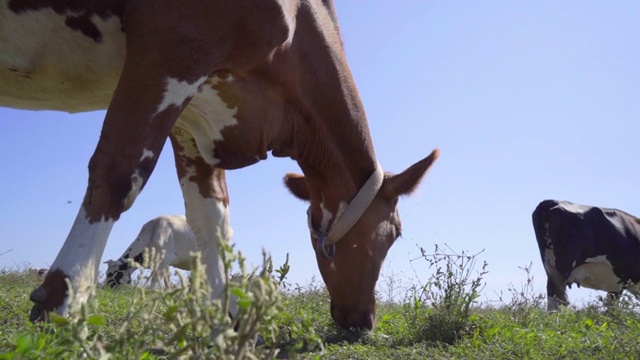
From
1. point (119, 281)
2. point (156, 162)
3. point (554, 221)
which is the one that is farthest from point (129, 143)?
point (554, 221)

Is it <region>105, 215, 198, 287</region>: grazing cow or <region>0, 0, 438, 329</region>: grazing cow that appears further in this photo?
<region>105, 215, 198, 287</region>: grazing cow

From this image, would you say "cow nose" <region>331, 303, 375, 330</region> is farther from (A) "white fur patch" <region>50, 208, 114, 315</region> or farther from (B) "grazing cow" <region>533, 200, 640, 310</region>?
(B) "grazing cow" <region>533, 200, 640, 310</region>

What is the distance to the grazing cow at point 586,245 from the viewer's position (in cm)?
1466

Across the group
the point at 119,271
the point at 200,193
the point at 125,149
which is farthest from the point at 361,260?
the point at 119,271

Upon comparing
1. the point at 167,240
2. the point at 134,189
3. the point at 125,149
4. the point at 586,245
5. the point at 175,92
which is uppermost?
the point at 586,245

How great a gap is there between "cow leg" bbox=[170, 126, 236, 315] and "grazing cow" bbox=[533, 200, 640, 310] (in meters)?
10.4

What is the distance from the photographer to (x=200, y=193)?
554 cm

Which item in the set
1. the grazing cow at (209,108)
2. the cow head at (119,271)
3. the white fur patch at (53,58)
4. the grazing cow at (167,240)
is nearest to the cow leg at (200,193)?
the grazing cow at (209,108)

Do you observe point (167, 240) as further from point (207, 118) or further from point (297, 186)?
point (207, 118)

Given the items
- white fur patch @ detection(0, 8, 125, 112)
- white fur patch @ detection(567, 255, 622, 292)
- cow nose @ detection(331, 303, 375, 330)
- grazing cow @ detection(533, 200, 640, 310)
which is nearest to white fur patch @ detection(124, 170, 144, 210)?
white fur patch @ detection(0, 8, 125, 112)

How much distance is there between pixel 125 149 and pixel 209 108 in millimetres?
1394

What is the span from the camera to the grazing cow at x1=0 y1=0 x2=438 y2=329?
3354mm

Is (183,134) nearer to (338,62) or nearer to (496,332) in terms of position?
(338,62)

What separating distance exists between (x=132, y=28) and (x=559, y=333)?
3736 mm
